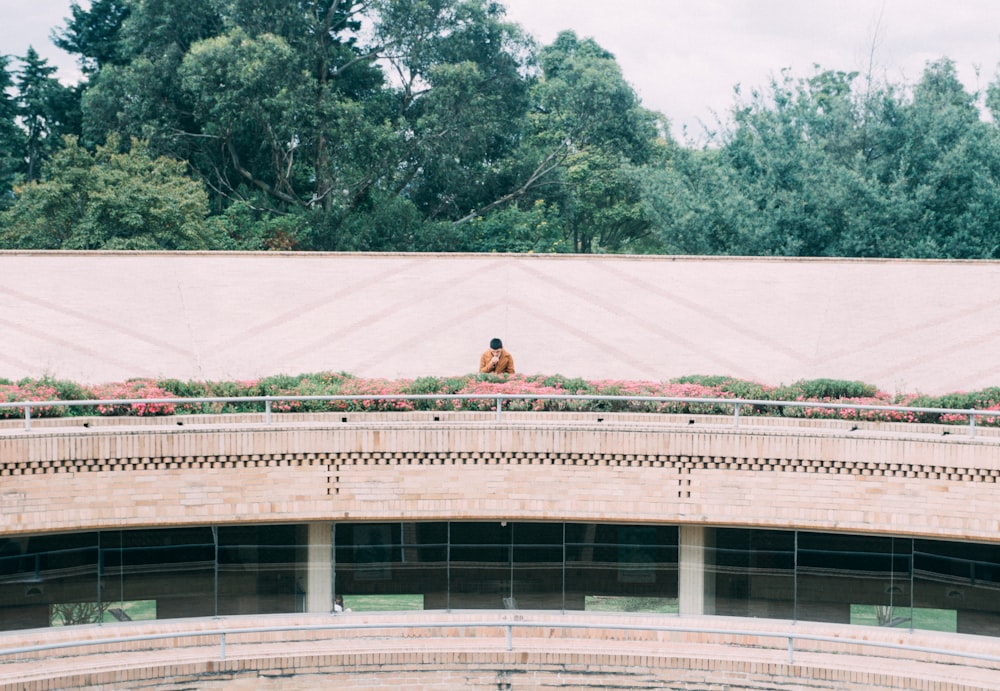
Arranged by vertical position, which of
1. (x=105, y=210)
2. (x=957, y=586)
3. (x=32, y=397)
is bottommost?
(x=957, y=586)

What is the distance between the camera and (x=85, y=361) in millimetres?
19188

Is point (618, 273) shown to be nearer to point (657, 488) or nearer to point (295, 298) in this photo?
point (295, 298)

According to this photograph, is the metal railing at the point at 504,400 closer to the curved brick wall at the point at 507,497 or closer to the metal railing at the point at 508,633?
the curved brick wall at the point at 507,497

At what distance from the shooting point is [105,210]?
28.7 m

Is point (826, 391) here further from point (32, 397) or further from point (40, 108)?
point (40, 108)

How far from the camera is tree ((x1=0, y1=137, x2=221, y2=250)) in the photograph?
28531 mm

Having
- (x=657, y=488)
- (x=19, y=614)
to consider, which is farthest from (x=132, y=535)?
(x=657, y=488)

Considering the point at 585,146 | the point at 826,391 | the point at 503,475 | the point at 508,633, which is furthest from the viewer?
the point at 585,146

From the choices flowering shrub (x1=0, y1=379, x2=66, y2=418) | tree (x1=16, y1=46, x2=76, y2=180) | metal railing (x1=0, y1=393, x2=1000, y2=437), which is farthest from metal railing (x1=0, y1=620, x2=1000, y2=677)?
tree (x1=16, y1=46, x2=76, y2=180)

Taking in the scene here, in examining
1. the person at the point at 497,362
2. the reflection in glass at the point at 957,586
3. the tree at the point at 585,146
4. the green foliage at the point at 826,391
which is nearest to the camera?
the reflection in glass at the point at 957,586

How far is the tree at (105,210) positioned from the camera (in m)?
28.5

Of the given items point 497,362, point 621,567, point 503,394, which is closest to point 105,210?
point 497,362

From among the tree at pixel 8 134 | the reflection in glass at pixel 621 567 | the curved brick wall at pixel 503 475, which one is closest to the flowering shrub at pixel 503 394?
the curved brick wall at pixel 503 475

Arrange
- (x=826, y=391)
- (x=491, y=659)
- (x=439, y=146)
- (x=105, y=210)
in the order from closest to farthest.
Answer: (x=491, y=659) < (x=826, y=391) < (x=105, y=210) < (x=439, y=146)
